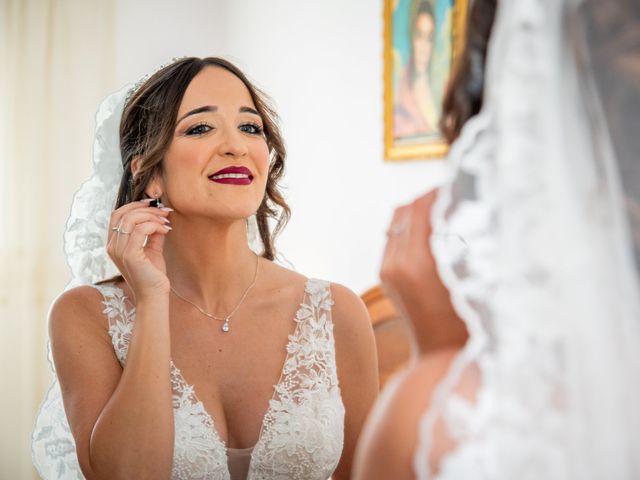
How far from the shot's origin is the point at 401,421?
2.25ft

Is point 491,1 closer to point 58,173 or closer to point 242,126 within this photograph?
point 242,126

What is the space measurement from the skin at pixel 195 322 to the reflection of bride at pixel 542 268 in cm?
85

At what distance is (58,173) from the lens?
316cm

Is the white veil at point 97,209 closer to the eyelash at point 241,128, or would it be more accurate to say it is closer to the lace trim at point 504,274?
the eyelash at point 241,128

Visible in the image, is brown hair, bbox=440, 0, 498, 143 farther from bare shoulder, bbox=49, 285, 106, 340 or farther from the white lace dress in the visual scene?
bare shoulder, bbox=49, 285, 106, 340

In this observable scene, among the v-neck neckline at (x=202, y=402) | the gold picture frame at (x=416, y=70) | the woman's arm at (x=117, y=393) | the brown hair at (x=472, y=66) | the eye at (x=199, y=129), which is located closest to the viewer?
the brown hair at (x=472, y=66)

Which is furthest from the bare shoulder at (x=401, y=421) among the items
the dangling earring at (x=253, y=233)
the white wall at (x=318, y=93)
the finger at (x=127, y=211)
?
the white wall at (x=318, y=93)

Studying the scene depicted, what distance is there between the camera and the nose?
159 centimetres

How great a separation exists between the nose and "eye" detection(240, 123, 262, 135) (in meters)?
0.06

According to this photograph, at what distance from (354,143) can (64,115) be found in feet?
4.14

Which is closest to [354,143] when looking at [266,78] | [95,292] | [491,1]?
[266,78]

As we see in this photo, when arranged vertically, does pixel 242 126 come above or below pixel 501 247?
above

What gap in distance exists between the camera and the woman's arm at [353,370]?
1694 millimetres

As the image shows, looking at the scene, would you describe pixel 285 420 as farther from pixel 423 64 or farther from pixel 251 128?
pixel 423 64
